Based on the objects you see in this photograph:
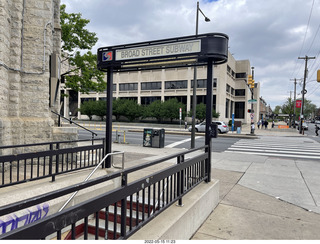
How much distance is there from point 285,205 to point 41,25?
8916mm

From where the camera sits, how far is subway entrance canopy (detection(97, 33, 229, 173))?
4879 millimetres

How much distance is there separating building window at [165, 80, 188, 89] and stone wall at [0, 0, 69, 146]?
40.3 metres

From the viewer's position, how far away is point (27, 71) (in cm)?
783

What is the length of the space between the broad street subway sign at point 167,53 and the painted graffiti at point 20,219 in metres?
3.69

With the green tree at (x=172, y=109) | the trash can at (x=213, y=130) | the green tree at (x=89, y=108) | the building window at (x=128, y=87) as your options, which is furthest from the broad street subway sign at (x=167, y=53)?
the building window at (x=128, y=87)

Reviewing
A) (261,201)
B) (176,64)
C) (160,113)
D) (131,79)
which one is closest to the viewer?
(261,201)

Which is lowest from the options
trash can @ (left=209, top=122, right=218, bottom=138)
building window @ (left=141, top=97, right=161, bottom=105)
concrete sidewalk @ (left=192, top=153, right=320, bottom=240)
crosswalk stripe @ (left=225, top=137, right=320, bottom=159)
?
crosswalk stripe @ (left=225, top=137, right=320, bottom=159)

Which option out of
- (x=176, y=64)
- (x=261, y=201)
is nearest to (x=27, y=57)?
(x=176, y=64)

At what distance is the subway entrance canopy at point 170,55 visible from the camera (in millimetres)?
4879

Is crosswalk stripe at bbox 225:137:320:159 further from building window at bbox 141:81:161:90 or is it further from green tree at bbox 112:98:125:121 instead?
building window at bbox 141:81:161:90

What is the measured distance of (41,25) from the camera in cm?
802

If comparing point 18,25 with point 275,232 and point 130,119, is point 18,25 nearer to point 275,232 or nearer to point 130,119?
point 275,232

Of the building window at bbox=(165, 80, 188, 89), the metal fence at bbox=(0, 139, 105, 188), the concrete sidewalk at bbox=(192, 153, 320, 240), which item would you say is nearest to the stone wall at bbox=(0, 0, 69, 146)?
the metal fence at bbox=(0, 139, 105, 188)

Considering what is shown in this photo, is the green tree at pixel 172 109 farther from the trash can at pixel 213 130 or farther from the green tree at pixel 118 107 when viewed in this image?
the trash can at pixel 213 130
